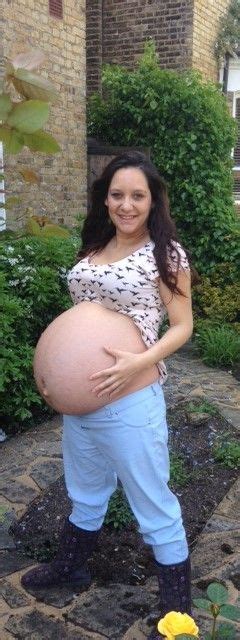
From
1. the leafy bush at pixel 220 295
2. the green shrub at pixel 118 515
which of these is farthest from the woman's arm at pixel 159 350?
the leafy bush at pixel 220 295

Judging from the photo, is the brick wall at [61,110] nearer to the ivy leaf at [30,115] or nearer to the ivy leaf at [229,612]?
the ivy leaf at [229,612]

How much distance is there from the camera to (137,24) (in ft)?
29.5

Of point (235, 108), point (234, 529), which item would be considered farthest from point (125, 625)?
point (235, 108)

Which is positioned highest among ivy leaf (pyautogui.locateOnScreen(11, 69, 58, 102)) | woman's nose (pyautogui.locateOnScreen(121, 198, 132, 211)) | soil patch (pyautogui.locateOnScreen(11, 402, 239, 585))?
ivy leaf (pyautogui.locateOnScreen(11, 69, 58, 102))

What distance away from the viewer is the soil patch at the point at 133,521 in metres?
2.75

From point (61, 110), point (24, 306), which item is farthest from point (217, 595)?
point (61, 110)

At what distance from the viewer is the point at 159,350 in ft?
6.66

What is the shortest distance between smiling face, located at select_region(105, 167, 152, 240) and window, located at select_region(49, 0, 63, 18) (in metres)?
5.31

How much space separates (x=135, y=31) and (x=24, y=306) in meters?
6.39

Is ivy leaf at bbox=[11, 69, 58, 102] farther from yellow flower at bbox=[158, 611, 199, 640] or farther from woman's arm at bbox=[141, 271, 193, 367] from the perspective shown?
yellow flower at bbox=[158, 611, 199, 640]

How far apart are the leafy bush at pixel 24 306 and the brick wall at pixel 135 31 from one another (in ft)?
17.6

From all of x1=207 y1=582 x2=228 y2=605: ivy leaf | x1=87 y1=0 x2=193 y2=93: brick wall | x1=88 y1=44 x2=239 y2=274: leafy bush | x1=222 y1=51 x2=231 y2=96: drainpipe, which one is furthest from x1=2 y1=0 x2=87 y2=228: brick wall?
x1=207 y1=582 x2=228 y2=605: ivy leaf

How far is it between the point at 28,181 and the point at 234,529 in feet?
7.40

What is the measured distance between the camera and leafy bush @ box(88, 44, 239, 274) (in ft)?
24.7
